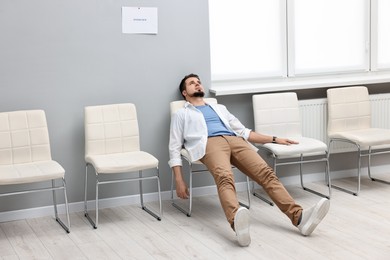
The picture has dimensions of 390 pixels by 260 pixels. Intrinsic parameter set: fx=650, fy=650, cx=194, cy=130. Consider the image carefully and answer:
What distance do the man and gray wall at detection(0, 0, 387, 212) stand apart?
0.92 feet

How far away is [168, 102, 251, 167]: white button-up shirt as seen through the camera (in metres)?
4.67

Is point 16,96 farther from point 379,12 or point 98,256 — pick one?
point 379,12

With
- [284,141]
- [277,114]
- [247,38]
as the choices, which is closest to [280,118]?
[277,114]

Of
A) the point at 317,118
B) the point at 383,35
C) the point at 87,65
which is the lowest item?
the point at 317,118

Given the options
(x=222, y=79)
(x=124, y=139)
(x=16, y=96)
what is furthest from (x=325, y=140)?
(x=16, y=96)

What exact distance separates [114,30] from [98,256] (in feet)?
5.98

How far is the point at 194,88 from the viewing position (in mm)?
4883

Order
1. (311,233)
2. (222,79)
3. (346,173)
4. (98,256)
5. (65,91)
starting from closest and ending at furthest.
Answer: (98,256), (311,233), (65,91), (222,79), (346,173)

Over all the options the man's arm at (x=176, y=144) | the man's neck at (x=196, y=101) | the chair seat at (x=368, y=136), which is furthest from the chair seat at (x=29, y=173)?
the chair seat at (x=368, y=136)

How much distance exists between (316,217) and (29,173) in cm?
187

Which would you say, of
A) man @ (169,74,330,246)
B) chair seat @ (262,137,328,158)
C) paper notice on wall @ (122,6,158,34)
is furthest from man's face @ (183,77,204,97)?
chair seat @ (262,137,328,158)

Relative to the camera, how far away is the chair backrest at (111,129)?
4.77 m

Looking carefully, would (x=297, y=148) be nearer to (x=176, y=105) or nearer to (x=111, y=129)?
(x=176, y=105)

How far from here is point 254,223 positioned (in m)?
4.47
